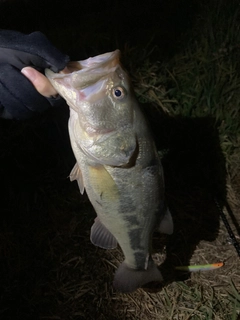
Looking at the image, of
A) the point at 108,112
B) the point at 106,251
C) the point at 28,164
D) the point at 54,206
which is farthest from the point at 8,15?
the point at 108,112

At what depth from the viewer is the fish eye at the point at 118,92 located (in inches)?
65.3

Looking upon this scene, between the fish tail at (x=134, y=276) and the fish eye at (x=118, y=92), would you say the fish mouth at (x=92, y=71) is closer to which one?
the fish eye at (x=118, y=92)

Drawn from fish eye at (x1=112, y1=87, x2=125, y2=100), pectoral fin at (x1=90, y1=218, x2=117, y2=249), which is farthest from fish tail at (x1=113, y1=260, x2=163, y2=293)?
fish eye at (x1=112, y1=87, x2=125, y2=100)

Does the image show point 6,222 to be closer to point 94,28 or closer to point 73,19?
point 94,28

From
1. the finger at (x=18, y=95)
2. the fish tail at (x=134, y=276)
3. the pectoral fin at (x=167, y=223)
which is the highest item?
the finger at (x=18, y=95)

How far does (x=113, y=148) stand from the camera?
1710mm

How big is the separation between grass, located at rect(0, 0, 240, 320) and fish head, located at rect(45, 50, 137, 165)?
1061 mm

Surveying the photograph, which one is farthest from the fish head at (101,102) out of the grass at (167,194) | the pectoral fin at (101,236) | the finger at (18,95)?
the grass at (167,194)

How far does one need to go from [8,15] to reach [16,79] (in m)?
2.43

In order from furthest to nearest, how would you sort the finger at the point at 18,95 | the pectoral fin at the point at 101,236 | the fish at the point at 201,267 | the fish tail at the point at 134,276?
the fish at the point at 201,267
the fish tail at the point at 134,276
the pectoral fin at the point at 101,236
the finger at the point at 18,95

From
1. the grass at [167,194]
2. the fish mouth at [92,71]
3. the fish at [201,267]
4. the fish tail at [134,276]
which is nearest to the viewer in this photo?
the fish mouth at [92,71]

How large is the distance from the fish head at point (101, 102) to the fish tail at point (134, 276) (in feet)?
2.43

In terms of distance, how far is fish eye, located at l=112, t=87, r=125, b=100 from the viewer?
166 cm

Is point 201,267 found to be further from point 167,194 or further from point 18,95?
point 18,95
